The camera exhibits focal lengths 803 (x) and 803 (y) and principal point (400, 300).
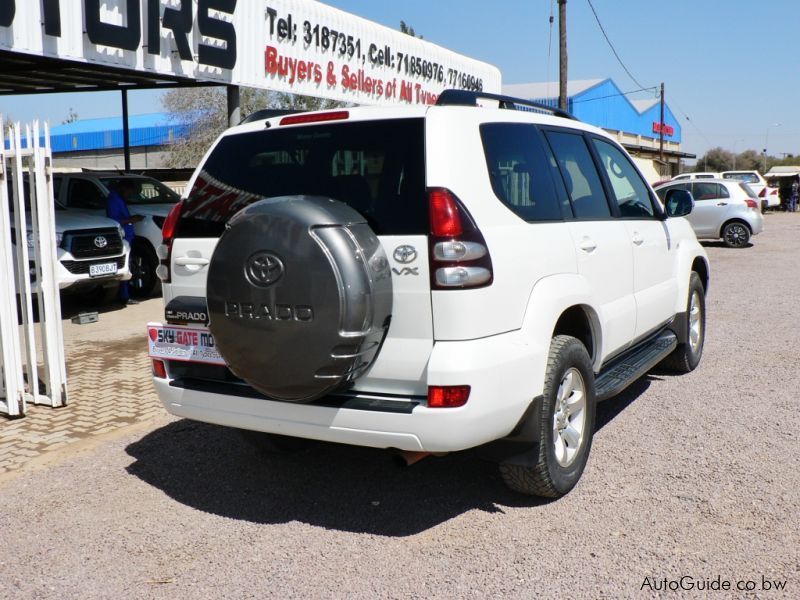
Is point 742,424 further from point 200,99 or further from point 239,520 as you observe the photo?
point 200,99

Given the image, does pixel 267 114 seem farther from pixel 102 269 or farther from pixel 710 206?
pixel 710 206

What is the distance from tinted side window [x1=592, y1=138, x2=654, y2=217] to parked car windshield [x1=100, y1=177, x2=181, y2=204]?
29.7ft

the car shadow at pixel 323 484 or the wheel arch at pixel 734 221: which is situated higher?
the wheel arch at pixel 734 221

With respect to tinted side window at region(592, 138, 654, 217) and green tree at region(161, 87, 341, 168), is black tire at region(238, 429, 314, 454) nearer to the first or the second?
tinted side window at region(592, 138, 654, 217)

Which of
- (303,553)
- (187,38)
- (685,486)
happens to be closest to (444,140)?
(303,553)

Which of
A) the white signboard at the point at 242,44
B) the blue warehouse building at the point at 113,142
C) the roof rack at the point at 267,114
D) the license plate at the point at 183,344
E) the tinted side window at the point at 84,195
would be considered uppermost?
the blue warehouse building at the point at 113,142

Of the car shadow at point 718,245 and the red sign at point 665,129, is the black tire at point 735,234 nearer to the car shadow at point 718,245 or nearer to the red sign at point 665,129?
the car shadow at point 718,245

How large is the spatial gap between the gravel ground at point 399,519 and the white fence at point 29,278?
1.05m

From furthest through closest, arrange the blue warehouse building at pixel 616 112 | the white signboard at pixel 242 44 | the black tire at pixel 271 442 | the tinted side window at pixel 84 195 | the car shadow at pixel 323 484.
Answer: the blue warehouse building at pixel 616 112 → the tinted side window at pixel 84 195 → the white signboard at pixel 242 44 → the black tire at pixel 271 442 → the car shadow at pixel 323 484

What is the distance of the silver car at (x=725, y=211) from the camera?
2017 cm

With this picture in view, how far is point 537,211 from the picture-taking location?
4.09m

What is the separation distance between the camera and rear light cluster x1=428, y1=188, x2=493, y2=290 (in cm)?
341

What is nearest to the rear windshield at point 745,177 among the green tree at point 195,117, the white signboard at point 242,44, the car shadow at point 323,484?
the white signboard at point 242,44

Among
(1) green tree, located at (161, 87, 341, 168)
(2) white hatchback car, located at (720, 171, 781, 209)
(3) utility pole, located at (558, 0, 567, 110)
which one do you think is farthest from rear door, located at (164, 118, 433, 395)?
(1) green tree, located at (161, 87, 341, 168)
